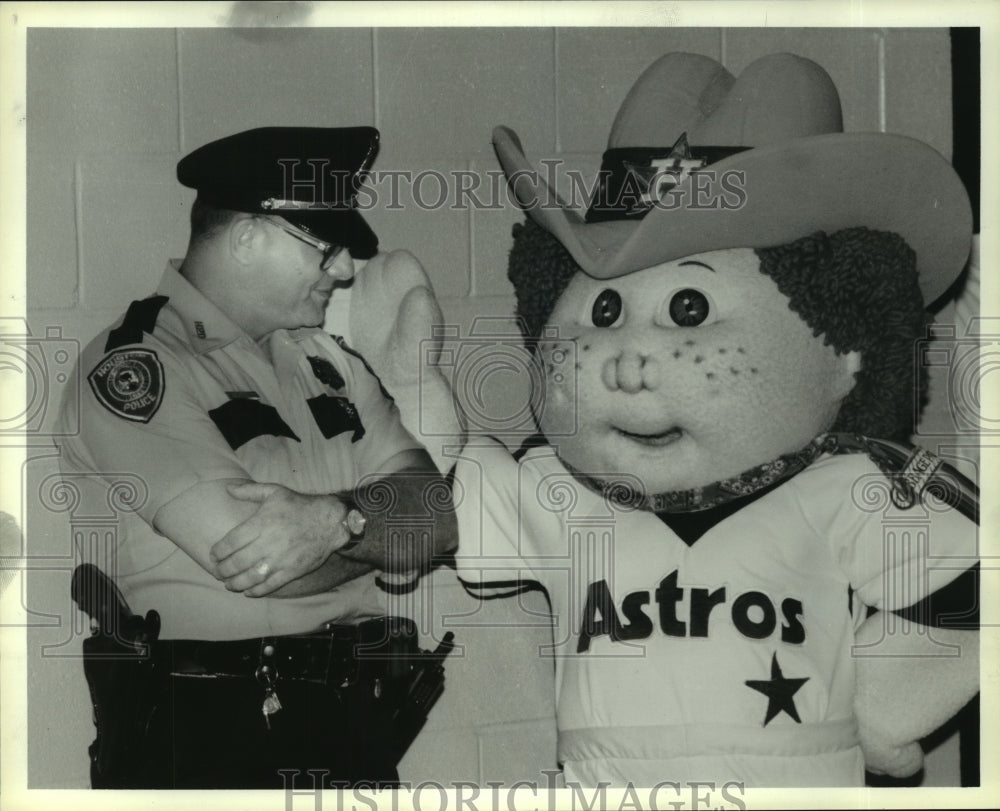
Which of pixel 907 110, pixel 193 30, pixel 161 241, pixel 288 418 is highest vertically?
pixel 193 30

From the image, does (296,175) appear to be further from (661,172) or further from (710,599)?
(710,599)

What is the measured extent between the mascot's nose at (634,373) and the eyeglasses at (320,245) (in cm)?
44

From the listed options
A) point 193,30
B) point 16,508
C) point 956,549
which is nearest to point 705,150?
point 956,549

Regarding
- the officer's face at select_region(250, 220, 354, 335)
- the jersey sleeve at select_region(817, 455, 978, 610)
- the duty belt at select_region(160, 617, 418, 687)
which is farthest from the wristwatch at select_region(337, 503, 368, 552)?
the jersey sleeve at select_region(817, 455, 978, 610)

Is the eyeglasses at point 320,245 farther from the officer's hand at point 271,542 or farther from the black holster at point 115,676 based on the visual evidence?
the black holster at point 115,676

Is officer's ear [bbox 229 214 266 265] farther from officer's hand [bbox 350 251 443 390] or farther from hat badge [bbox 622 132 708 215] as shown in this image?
hat badge [bbox 622 132 708 215]

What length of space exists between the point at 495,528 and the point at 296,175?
1.88 ft

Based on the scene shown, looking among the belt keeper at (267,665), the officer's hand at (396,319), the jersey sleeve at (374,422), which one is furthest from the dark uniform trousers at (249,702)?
the officer's hand at (396,319)

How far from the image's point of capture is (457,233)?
1689 millimetres

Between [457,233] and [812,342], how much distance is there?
524 mm

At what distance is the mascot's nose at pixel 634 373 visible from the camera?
150cm

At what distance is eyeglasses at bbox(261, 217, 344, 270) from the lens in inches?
64.7

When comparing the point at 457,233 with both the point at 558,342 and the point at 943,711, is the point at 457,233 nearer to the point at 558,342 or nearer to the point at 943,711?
the point at 558,342

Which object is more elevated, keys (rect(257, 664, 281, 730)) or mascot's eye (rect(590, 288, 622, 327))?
mascot's eye (rect(590, 288, 622, 327))
